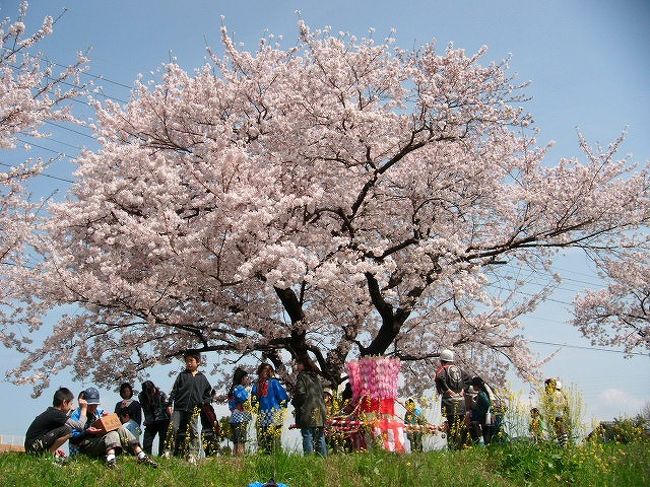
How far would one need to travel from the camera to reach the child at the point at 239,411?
30.7 ft

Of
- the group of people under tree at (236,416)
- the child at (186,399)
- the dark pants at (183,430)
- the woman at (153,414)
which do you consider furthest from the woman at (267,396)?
the woman at (153,414)

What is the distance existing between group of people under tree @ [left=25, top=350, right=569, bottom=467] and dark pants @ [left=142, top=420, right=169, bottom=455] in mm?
17

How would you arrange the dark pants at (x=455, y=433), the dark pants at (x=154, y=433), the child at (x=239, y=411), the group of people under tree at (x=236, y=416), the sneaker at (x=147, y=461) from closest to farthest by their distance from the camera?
1. the sneaker at (x=147, y=461)
2. the group of people under tree at (x=236, y=416)
3. the dark pants at (x=455, y=433)
4. the child at (x=239, y=411)
5. the dark pants at (x=154, y=433)

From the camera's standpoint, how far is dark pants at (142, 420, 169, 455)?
11.1 metres

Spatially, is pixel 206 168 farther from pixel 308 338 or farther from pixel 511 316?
pixel 511 316

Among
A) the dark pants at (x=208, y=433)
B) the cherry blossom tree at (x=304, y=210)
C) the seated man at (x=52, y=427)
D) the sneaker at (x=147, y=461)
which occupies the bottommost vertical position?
the sneaker at (x=147, y=461)

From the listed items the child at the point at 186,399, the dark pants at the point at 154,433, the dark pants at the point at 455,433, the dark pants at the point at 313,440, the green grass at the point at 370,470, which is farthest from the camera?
the dark pants at the point at 154,433

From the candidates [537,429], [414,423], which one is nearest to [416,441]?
[414,423]

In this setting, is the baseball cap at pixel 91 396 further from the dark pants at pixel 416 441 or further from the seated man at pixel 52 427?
the dark pants at pixel 416 441

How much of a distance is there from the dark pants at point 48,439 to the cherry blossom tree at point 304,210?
16.8 feet

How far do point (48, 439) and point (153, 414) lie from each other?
2.90 meters

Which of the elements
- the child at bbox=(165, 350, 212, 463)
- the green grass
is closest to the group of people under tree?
the child at bbox=(165, 350, 212, 463)

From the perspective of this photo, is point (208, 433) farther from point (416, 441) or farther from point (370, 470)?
point (370, 470)

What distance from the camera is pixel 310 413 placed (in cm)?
933
